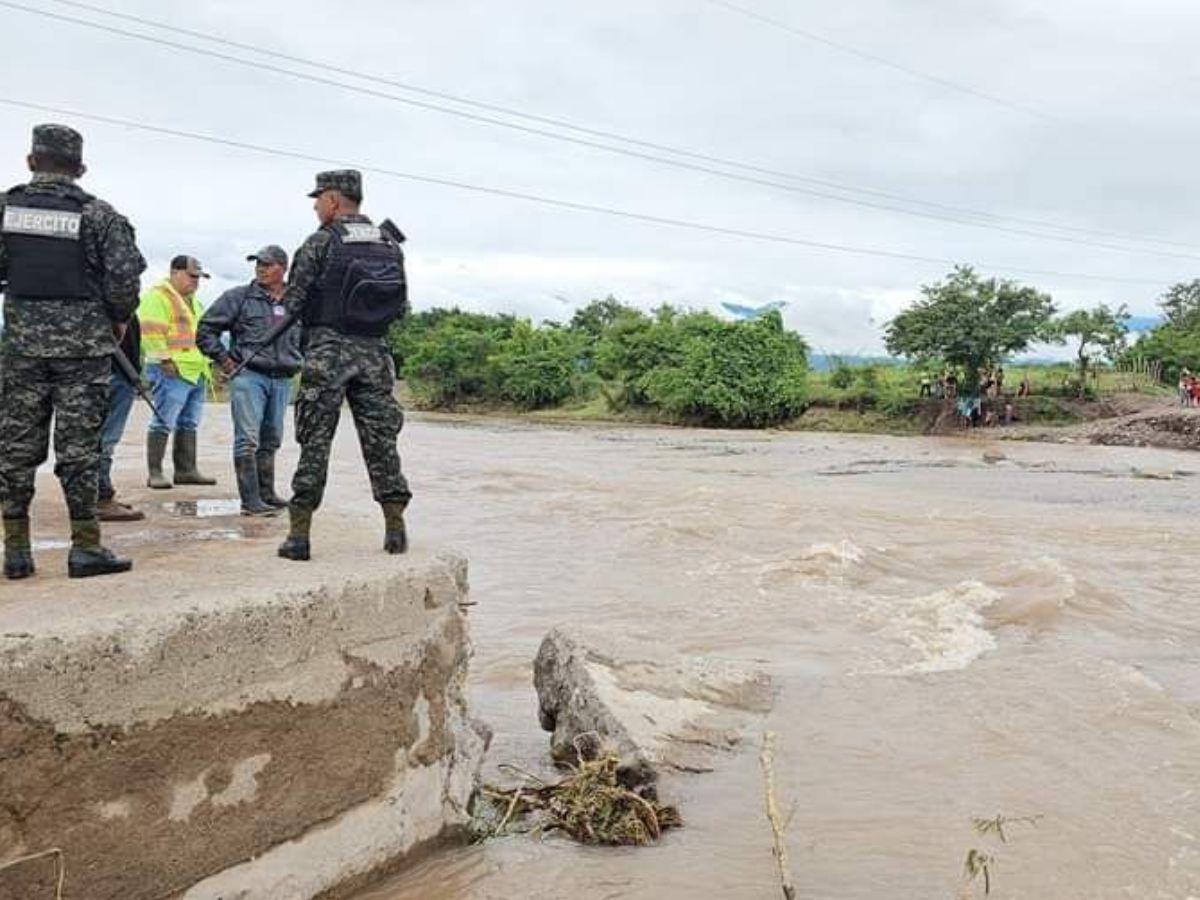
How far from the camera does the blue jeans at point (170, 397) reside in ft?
25.1

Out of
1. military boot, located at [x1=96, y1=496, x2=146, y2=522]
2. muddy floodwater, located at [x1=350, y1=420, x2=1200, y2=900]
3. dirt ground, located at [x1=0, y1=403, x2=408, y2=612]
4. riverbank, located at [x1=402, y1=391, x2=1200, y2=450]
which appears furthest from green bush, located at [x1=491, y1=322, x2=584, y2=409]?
military boot, located at [x1=96, y1=496, x2=146, y2=522]

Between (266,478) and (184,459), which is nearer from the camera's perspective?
(266,478)

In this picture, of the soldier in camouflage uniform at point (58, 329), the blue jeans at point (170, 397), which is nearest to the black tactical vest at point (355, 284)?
the soldier in camouflage uniform at point (58, 329)

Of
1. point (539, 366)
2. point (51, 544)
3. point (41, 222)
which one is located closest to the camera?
point (41, 222)

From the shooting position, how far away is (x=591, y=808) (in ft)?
15.4

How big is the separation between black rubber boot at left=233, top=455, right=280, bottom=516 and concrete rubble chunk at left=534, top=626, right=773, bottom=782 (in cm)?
191

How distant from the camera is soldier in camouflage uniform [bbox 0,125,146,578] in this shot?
4.13 m

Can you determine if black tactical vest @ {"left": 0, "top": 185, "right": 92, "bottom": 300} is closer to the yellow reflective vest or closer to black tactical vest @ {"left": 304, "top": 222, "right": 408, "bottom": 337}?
black tactical vest @ {"left": 304, "top": 222, "right": 408, "bottom": 337}

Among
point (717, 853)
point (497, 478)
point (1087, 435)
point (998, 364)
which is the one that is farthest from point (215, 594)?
point (998, 364)

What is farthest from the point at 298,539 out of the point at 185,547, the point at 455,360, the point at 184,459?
the point at 455,360

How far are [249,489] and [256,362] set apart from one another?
2.59 feet

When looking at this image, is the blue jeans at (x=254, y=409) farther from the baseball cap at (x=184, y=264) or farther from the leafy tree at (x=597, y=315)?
the leafy tree at (x=597, y=315)

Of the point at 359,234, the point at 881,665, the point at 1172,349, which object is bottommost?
the point at 881,665

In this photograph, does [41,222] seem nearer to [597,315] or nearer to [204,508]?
[204,508]
